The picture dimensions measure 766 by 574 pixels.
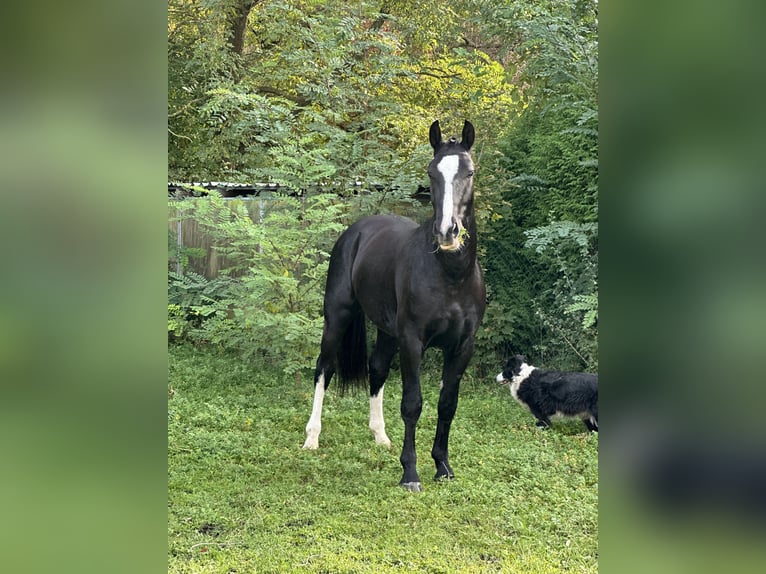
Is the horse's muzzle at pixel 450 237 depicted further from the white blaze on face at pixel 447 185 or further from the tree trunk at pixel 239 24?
the tree trunk at pixel 239 24

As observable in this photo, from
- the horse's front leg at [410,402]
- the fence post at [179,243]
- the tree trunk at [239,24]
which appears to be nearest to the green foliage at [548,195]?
the horse's front leg at [410,402]

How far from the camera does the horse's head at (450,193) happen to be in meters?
3.87

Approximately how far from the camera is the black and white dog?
18.1 ft

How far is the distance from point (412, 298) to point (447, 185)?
79 cm

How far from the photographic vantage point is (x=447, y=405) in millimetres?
4668

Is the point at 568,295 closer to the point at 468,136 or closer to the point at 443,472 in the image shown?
the point at 443,472

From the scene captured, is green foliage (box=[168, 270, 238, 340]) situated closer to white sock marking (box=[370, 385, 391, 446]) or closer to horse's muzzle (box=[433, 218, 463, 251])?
white sock marking (box=[370, 385, 391, 446])

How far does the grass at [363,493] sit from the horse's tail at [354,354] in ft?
1.39
